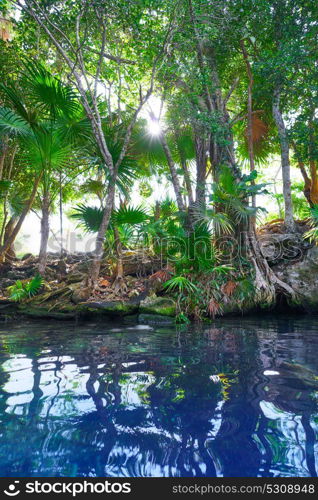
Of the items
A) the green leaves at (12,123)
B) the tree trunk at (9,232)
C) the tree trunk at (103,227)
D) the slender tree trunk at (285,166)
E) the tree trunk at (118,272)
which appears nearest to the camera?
the green leaves at (12,123)

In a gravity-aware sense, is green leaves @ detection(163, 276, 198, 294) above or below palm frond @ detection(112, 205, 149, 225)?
→ below

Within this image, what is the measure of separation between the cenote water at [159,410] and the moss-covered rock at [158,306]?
7.75 feet

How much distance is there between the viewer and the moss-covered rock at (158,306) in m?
6.29

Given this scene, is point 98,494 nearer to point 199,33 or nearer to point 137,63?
point 199,33

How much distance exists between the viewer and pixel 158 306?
6445 mm

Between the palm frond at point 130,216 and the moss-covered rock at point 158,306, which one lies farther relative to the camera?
the palm frond at point 130,216

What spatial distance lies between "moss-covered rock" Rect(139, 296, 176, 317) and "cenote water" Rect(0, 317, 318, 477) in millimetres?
2363

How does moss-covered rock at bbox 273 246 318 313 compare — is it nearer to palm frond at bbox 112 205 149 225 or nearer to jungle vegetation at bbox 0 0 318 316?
jungle vegetation at bbox 0 0 318 316

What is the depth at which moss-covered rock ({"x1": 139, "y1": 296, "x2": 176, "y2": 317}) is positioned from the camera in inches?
248

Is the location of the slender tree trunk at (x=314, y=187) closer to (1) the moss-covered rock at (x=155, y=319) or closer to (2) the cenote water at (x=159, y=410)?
(1) the moss-covered rock at (x=155, y=319)

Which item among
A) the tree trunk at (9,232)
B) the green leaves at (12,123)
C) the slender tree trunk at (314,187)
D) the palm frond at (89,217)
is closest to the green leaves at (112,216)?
the palm frond at (89,217)

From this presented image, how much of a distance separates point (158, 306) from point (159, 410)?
448 cm

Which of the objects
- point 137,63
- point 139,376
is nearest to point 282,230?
point 137,63

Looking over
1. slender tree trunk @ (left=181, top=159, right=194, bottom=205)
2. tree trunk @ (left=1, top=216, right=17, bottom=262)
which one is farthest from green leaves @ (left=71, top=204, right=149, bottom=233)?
tree trunk @ (left=1, top=216, right=17, bottom=262)
